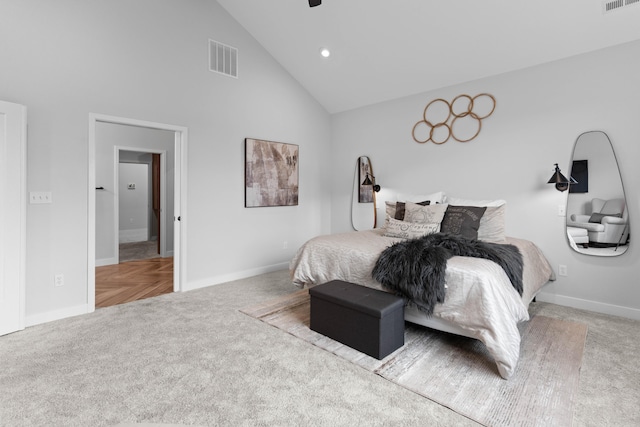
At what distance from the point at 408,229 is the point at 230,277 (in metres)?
2.34

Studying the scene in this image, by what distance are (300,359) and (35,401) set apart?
1.48m

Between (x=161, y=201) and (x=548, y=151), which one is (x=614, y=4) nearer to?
(x=548, y=151)

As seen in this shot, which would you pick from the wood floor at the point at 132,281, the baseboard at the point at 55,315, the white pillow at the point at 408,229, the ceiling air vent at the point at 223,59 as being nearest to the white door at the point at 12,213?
the baseboard at the point at 55,315

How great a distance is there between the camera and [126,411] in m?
1.71

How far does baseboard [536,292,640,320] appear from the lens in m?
3.04

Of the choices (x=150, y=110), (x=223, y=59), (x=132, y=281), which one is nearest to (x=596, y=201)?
(x=223, y=59)

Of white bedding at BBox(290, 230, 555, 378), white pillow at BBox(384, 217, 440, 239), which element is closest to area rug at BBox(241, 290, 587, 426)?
white bedding at BBox(290, 230, 555, 378)

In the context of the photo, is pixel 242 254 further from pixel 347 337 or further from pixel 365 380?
pixel 365 380

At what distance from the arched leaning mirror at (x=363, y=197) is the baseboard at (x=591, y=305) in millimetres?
2327

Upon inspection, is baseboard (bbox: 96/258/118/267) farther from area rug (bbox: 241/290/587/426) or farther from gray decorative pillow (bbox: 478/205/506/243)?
gray decorative pillow (bbox: 478/205/506/243)

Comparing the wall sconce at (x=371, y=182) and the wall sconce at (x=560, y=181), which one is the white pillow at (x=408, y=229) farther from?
the wall sconce at (x=371, y=182)

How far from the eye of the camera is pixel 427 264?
7.77 feet

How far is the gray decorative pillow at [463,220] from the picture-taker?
10.6ft

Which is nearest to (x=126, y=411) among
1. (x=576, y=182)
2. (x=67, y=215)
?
(x=67, y=215)
